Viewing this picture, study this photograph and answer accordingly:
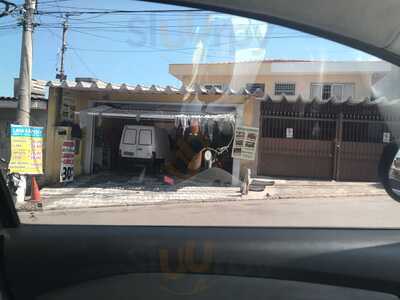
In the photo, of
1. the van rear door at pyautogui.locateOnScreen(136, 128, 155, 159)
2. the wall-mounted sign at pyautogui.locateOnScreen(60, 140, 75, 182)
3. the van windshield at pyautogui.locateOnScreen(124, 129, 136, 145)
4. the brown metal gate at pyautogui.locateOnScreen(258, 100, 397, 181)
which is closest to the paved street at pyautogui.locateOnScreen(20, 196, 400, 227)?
the brown metal gate at pyautogui.locateOnScreen(258, 100, 397, 181)

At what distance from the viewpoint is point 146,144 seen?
477 cm

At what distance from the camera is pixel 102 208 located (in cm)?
329

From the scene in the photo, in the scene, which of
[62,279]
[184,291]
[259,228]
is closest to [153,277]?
[184,291]

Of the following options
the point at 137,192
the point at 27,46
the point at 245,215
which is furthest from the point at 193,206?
the point at 137,192

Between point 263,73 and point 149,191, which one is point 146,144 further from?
point 263,73

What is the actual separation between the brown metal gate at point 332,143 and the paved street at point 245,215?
186 millimetres

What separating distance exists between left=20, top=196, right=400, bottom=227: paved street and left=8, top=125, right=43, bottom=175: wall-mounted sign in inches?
10.3

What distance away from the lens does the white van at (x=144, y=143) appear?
3.46 m

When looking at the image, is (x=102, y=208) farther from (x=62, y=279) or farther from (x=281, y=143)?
(x=281, y=143)

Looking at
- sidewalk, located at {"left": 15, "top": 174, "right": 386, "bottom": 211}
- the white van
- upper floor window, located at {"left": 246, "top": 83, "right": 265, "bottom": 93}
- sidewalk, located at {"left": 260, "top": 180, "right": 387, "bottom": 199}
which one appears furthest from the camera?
the white van

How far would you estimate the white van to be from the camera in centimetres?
346

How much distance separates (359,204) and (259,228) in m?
0.93

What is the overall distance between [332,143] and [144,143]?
7.12 ft

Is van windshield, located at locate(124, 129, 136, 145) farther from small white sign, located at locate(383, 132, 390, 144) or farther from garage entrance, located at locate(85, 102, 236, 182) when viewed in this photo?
small white sign, located at locate(383, 132, 390, 144)
